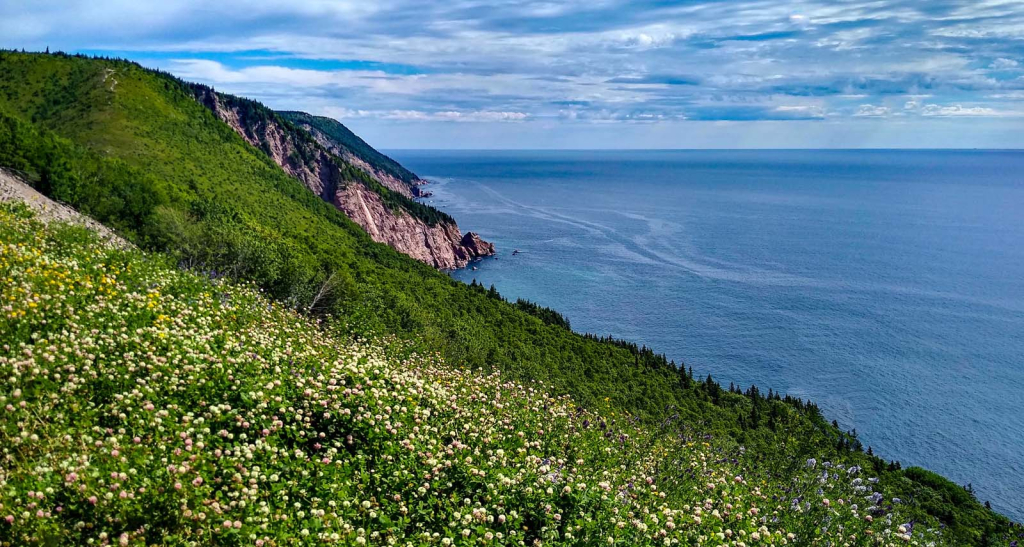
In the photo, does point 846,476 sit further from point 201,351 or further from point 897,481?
point 897,481

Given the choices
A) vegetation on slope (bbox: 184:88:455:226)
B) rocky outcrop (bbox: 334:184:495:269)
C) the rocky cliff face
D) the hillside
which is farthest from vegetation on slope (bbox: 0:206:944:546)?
vegetation on slope (bbox: 184:88:455:226)

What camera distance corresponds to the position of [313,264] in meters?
45.2

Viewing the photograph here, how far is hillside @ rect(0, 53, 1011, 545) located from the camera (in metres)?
32.0

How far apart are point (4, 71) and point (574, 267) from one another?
121 m

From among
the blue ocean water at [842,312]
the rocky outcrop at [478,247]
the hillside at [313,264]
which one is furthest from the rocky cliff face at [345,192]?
the hillside at [313,264]

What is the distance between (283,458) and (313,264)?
126ft

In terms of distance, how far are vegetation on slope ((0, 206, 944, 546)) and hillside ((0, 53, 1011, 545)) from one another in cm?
570

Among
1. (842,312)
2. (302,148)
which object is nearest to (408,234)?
(302,148)

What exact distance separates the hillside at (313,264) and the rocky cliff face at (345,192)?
3338 centimetres

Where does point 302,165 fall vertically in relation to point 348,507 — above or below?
above

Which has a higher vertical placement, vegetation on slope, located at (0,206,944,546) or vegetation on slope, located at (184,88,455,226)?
vegetation on slope, located at (184,88,455,226)

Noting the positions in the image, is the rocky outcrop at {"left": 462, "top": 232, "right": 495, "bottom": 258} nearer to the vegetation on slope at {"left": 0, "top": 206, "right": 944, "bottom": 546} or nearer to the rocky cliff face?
the rocky cliff face

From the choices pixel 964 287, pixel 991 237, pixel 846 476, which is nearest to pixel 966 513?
pixel 846 476

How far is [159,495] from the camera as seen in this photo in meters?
7.05
